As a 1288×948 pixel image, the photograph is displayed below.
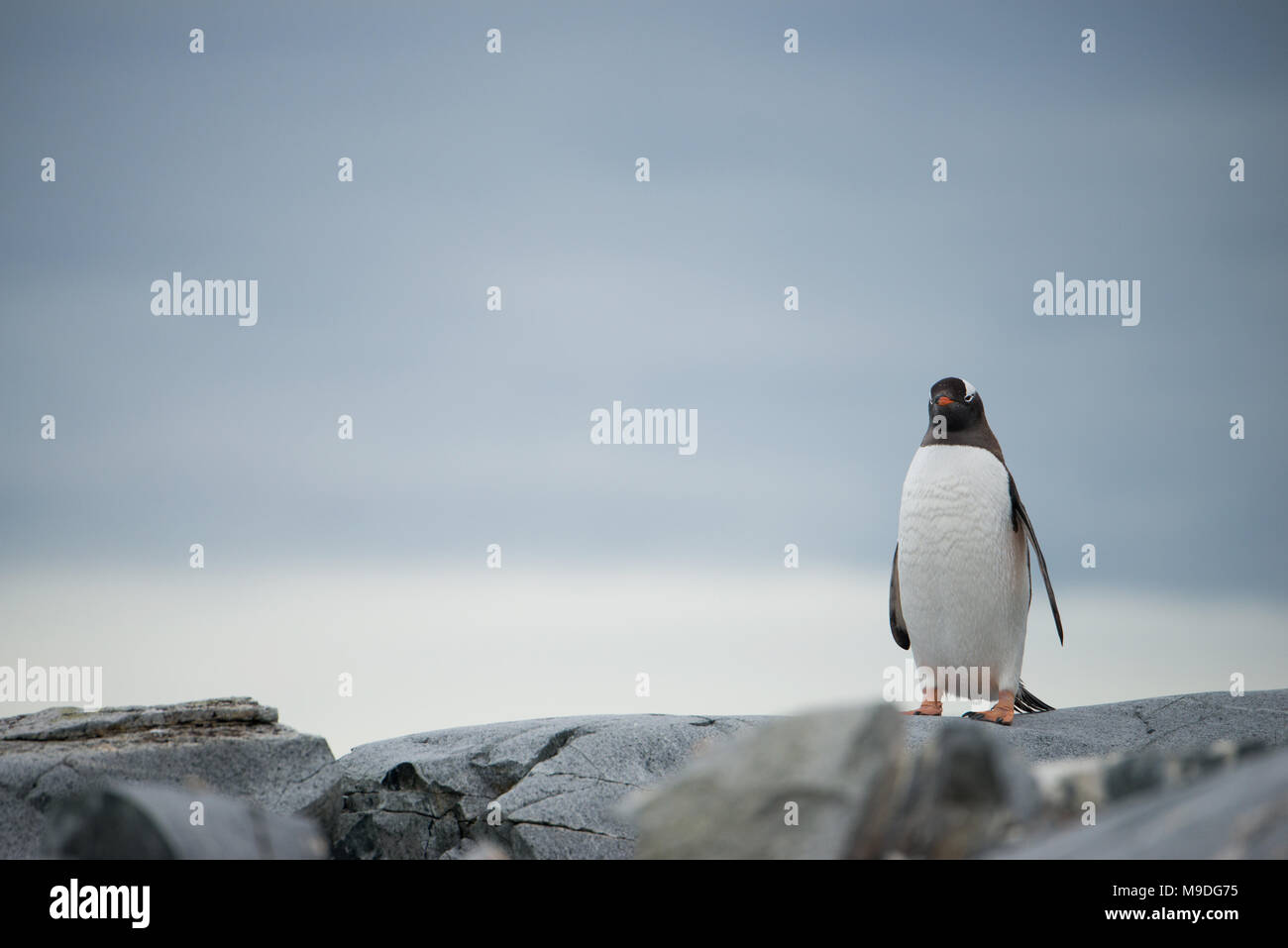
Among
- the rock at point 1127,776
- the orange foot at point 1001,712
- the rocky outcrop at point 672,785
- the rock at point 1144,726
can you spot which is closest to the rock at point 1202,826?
the rocky outcrop at point 672,785

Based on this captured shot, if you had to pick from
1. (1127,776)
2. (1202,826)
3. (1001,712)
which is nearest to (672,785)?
(1127,776)

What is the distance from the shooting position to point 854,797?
11.2 ft

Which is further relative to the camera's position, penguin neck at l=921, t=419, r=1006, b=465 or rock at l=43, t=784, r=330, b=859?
penguin neck at l=921, t=419, r=1006, b=465

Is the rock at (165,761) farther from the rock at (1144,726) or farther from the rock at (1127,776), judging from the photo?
the rock at (1127,776)

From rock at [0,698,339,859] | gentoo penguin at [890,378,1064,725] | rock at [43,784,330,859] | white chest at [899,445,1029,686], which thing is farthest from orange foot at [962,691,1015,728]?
rock at [43,784,330,859]

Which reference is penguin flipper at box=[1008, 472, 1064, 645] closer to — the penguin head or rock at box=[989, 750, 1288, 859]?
the penguin head

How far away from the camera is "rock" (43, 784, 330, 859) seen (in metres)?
3.16

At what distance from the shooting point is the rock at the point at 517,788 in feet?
21.5

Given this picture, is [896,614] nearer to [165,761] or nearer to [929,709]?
[929,709]

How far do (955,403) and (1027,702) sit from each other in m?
2.62

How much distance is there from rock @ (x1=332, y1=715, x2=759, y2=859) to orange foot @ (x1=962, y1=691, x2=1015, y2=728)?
1695 mm
